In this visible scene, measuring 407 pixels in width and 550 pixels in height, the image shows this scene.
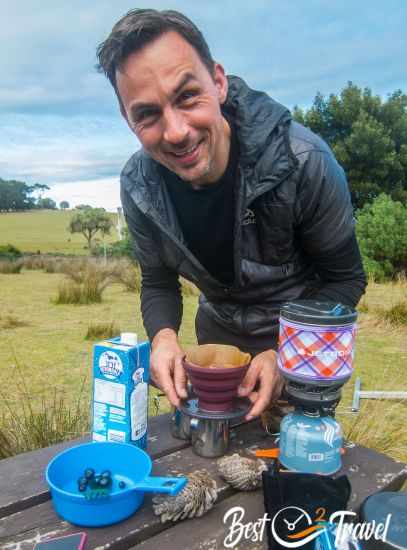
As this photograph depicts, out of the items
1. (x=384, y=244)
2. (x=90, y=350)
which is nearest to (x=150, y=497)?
→ (x=90, y=350)

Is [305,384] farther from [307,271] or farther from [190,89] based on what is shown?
[190,89]

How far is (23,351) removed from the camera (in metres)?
5.24

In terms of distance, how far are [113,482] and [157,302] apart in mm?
960

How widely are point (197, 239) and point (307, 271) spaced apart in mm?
470

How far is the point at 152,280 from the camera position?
2262 millimetres

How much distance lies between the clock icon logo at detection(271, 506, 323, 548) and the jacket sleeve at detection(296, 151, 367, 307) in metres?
0.87

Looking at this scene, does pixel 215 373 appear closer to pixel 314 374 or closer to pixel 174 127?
pixel 314 374

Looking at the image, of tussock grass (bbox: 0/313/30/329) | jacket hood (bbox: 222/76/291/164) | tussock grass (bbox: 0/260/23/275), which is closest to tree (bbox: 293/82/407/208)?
tussock grass (bbox: 0/260/23/275)

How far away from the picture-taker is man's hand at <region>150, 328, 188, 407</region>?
5.22ft

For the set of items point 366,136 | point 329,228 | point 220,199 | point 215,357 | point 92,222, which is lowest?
point 215,357

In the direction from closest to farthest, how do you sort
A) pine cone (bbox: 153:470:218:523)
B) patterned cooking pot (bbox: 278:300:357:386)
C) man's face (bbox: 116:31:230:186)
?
pine cone (bbox: 153:470:218:523)
patterned cooking pot (bbox: 278:300:357:386)
man's face (bbox: 116:31:230:186)

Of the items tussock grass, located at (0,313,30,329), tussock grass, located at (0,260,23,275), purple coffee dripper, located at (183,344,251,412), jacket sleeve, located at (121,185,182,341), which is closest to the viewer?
purple coffee dripper, located at (183,344,251,412)

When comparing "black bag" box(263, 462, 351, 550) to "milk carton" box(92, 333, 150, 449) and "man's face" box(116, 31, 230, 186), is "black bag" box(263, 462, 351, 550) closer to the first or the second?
"milk carton" box(92, 333, 150, 449)

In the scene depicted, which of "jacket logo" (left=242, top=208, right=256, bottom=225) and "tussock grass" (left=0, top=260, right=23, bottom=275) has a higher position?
"jacket logo" (left=242, top=208, right=256, bottom=225)
